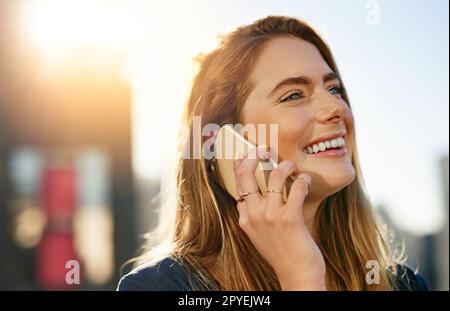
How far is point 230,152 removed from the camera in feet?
7.02

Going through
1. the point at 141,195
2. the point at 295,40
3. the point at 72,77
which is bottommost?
the point at 141,195

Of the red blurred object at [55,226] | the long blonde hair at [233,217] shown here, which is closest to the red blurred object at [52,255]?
the red blurred object at [55,226]

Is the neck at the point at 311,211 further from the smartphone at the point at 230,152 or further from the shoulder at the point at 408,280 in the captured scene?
the shoulder at the point at 408,280

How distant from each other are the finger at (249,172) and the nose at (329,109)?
25cm

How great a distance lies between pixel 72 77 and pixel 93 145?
4.02 meters

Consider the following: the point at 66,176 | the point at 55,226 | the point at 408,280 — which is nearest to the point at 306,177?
the point at 408,280

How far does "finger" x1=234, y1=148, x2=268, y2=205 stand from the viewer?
76.6 inches

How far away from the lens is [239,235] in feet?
7.12

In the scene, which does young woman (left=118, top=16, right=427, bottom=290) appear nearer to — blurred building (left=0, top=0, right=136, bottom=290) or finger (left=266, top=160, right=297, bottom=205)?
finger (left=266, top=160, right=297, bottom=205)

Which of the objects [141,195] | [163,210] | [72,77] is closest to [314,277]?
[163,210]

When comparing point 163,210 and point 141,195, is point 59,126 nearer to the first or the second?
point 141,195

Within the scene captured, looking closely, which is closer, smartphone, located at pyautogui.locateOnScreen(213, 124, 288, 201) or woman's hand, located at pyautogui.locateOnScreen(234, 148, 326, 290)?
woman's hand, located at pyautogui.locateOnScreen(234, 148, 326, 290)

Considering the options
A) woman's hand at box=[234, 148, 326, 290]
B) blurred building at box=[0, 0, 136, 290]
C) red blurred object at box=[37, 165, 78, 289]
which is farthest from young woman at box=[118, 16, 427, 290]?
red blurred object at box=[37, 165, 78, 289]

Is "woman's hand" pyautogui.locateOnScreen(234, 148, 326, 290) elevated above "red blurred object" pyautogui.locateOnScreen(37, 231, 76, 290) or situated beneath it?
elevated above
